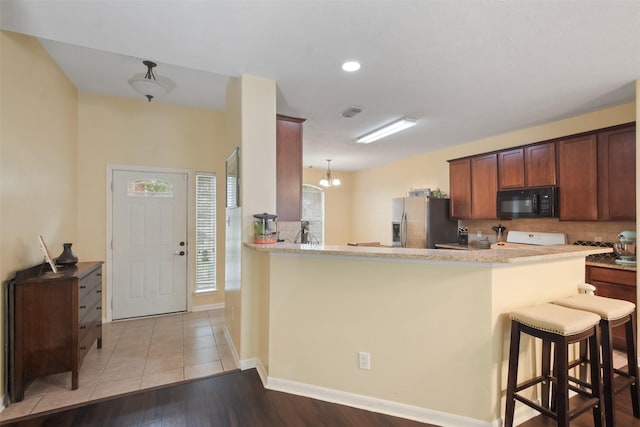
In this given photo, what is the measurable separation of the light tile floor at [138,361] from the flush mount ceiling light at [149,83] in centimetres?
266

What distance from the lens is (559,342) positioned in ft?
5.55

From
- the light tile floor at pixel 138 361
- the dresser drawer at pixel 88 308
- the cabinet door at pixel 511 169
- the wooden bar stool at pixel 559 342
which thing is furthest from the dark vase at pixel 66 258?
the cabinet door at pixel 511 169

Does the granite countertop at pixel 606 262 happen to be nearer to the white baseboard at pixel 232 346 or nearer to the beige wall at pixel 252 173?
the beige wall at pixel 252 173

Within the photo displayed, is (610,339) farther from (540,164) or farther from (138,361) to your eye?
(138,361)

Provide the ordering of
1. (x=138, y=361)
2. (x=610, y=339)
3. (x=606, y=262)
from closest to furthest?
(x=610, y=339) → (x=138, y=361) → (x=606, y=262)

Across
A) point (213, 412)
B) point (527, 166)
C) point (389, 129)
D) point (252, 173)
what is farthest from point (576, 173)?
point (213, 412)

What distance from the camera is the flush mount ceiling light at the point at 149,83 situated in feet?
9.79

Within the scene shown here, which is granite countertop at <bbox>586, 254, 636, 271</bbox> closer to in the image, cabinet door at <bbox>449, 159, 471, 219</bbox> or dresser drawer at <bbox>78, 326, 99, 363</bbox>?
cabinet door at <bbox>449, 159, 471, 219</bbox>

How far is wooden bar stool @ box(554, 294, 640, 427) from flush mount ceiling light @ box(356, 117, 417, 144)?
273 cm

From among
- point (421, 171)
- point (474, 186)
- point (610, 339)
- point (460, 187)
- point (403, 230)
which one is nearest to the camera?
point (610, 339)

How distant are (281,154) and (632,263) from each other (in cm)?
379

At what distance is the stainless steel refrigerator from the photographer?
5.30 meters

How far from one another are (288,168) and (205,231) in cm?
182

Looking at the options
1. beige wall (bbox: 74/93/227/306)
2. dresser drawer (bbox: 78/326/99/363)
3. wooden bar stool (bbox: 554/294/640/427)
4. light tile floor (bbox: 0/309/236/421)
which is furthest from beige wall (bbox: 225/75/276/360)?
wooden bar stool (bbox: 554/294/640/427)
